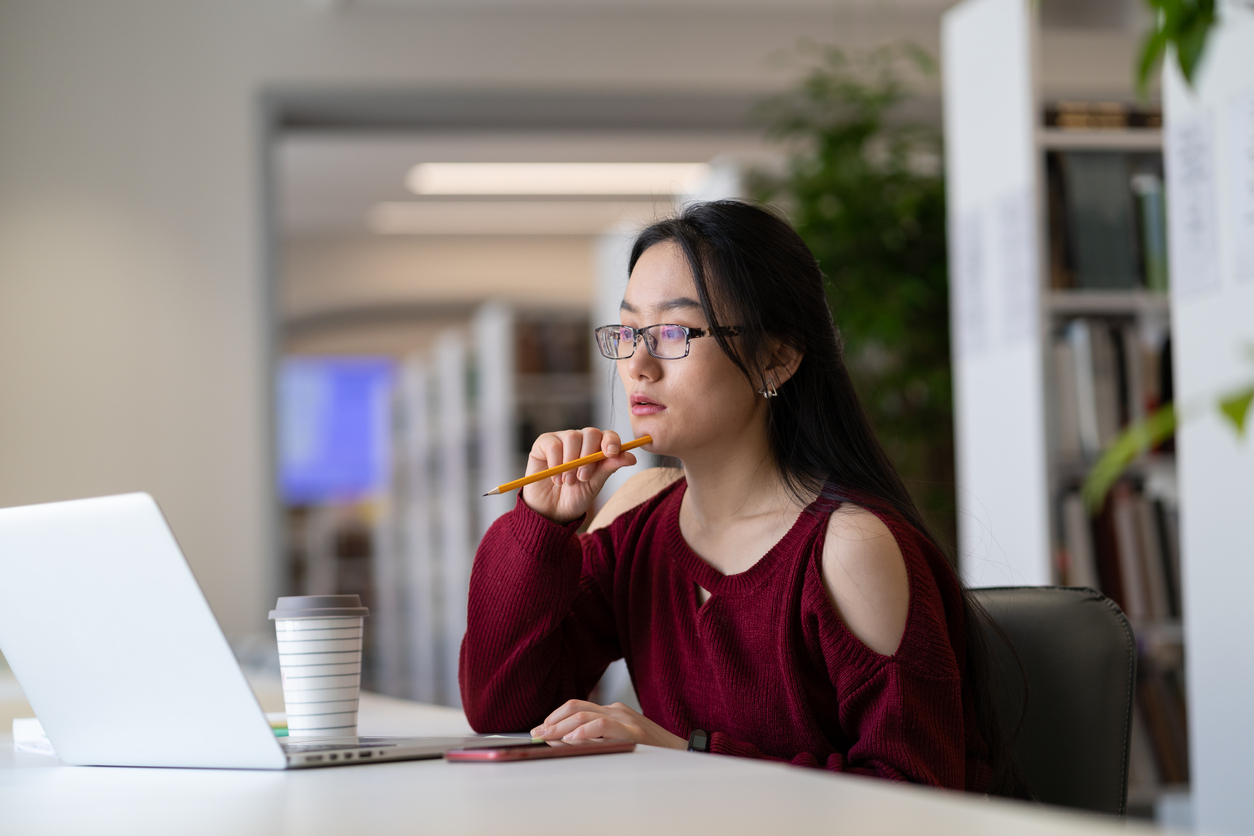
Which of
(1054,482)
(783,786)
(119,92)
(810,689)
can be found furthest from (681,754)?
(119,92)

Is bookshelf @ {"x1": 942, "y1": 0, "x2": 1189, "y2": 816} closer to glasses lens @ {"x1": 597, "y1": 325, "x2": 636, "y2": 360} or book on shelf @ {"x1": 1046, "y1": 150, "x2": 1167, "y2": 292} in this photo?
book on shelf @ {"x1": 1046, "y1": 150, "x2": 1167, "y2": 292}

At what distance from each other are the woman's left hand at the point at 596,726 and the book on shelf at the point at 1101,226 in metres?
2.49

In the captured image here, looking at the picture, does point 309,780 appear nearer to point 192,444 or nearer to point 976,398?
point 976,398

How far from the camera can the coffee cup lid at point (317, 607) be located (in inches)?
43.6

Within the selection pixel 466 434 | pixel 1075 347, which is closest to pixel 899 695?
pixel 1075 347

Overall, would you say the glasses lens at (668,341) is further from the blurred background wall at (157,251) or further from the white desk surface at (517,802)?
the blurred background wall at (157,251)

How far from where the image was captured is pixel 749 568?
1414 mm

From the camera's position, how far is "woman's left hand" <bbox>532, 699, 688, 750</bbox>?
1.12 meters

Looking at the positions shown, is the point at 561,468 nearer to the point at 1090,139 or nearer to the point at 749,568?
the point at 749,568

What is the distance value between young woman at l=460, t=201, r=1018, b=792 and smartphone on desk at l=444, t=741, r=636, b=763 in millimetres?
185

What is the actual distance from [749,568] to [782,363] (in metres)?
0.26

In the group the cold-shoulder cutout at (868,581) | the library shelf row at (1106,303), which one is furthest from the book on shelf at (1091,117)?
the cold-shoulder cutout at (868,581)

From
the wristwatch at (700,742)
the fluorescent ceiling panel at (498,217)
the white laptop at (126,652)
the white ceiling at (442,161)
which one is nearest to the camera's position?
the white laptop at (126,652)

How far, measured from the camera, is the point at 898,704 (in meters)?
1.21
